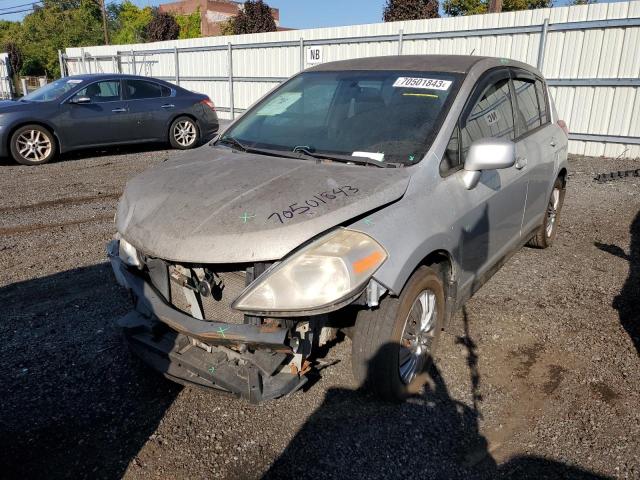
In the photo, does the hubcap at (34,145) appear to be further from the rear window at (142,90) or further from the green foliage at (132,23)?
the green foliage at (132,23)

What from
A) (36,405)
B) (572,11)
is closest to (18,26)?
(572,11)

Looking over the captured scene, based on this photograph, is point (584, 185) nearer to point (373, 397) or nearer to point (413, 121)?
point (413, 121)

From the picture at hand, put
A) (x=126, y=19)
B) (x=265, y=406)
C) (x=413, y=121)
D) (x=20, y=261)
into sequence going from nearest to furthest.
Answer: (x=265, y=406)
(x=413, y=121)
(x=20, y=261)
(x=126, y=19)

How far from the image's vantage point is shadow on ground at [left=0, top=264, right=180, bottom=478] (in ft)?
8.41

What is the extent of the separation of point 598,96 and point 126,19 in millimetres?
55847

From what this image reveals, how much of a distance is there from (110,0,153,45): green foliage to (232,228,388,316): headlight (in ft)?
177

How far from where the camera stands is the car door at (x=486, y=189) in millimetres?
3143

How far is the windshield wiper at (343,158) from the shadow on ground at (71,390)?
5.42ft

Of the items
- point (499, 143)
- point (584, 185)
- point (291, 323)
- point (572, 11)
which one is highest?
point (572, 11)

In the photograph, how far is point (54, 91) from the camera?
32.6 ft

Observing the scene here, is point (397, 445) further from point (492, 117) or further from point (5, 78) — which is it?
point (5, 78)

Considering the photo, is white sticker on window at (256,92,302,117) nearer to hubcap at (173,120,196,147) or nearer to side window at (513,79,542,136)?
side window at (513,79,542,136)

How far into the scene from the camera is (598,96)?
10477mm

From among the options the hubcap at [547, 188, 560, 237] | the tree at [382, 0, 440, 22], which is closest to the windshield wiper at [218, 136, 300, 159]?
the hubcap at [547, 188, 560, 237]
